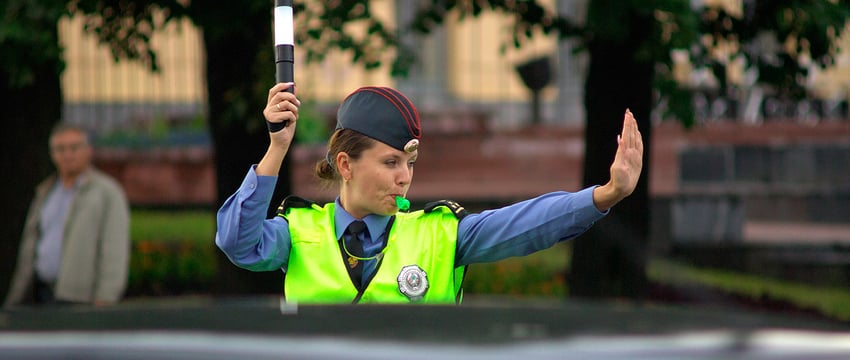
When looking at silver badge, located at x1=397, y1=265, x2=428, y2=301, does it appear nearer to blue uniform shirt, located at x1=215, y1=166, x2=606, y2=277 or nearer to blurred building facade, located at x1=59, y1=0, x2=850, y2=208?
blue uniform shirt, located at x1=215, y1=166, x2=606, y2=277

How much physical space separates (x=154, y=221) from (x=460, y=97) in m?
4.65

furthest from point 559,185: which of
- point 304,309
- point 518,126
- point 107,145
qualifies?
point 304,309

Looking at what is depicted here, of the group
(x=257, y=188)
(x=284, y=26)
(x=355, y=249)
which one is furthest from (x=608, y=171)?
(x=257, y=188)

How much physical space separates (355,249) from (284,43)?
0.72m

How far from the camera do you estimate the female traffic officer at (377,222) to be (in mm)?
3650

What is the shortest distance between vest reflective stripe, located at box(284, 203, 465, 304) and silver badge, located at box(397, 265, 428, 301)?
1cm

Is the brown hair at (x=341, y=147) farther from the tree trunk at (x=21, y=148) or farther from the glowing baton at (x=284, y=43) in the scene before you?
the tree trunk at (x=21, y=148)

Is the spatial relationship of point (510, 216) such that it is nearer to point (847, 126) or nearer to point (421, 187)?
point (421, 187)

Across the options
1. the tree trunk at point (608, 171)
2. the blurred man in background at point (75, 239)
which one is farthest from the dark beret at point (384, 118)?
the tree trunk at point (608, 171)

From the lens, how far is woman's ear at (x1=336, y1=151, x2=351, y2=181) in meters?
3.87

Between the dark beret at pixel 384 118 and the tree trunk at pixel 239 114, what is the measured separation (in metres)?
4.56

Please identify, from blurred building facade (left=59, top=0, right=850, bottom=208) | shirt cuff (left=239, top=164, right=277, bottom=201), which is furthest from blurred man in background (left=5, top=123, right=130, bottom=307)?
blurred building facade (left=59, top=0, right=850, bottom=208)

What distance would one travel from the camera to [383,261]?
3.73m

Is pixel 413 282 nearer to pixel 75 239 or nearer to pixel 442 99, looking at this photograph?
pixel 75 239
